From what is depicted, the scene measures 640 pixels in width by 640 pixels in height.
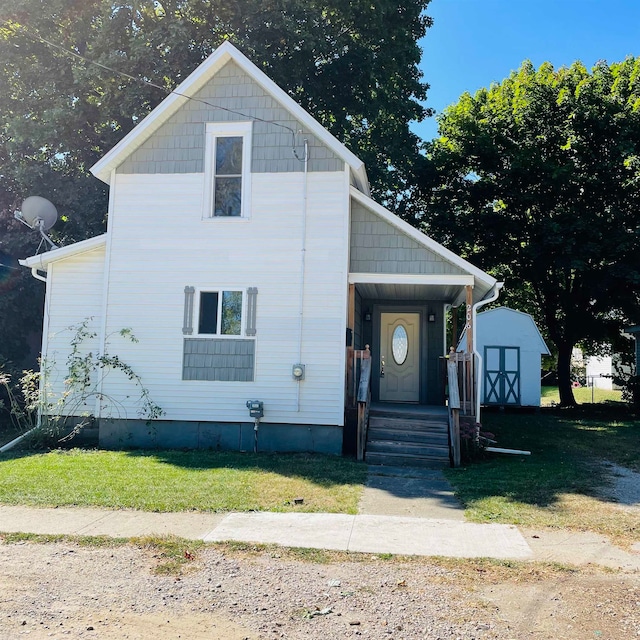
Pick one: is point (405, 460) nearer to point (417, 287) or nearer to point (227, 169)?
point (417, 287)

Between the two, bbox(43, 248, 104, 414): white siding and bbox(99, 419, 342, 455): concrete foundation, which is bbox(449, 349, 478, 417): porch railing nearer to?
bbox(99, 419, 342, 455): concrete foundation

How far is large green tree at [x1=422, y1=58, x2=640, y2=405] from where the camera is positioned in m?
18.2

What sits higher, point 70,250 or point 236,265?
point 70,250

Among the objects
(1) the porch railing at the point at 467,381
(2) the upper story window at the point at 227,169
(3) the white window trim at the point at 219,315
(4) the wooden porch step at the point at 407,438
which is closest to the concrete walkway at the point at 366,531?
(4) the wooden porch step at the point at 407,438

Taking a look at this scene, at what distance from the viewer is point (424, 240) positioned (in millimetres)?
11367

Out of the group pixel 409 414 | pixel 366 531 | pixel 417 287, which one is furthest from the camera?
pixel 417 287

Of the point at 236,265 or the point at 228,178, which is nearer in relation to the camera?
the point at 236,265

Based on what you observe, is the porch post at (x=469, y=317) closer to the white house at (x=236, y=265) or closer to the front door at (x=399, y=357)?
the white house at (x=236, y=265)

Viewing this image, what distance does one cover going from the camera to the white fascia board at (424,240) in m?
11.3

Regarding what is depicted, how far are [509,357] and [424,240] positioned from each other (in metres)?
11.3

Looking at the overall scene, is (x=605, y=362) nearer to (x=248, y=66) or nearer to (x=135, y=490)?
(x=248, y=66)

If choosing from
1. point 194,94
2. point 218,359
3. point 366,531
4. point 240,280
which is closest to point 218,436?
point 218,359

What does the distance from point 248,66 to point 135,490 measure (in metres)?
8.04

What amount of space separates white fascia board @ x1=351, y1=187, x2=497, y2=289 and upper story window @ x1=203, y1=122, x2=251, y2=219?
216 cm
